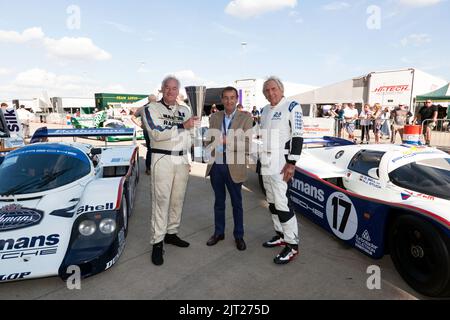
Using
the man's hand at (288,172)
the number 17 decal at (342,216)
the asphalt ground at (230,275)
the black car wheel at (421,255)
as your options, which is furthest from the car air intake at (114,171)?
the black car wheel at (421,255)

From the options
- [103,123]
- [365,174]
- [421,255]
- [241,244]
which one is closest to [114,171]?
[241,244]

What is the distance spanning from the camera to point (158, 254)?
2818mm

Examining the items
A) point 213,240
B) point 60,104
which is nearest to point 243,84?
point 213,240

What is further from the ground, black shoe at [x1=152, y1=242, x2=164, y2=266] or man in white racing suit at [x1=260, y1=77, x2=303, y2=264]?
man in white racing suit at [x1=260, y1=77, x2=303, y2=264]

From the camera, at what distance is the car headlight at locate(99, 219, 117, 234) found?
2562 millimetres

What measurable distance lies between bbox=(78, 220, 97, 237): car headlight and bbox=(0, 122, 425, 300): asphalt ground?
376 mm

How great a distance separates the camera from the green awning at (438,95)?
14.4 metres

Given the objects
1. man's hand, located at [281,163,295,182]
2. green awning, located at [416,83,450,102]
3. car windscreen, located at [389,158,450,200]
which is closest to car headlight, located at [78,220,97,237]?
man's hand, located at [281,163,295,182]

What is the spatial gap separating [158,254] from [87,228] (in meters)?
0.68

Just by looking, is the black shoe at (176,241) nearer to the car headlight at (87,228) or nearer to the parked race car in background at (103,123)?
the car headlight at (87,228)

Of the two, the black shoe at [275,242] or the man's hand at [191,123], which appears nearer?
the man's hand at [191,123]

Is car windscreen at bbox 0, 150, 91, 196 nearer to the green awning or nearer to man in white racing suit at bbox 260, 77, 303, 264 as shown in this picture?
man in white racing suit at bbox 260, 77, 303, 264

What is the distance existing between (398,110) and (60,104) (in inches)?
1804

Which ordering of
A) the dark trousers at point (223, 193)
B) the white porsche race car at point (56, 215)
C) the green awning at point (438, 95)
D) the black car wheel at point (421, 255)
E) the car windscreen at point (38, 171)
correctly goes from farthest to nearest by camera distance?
the green awning at point (438, 95), the dark trousers at point (223, 193), the car windscreen at point (38, 171), the white porsche race car at point (56, 215), the black car wheel at point (421, 255)
